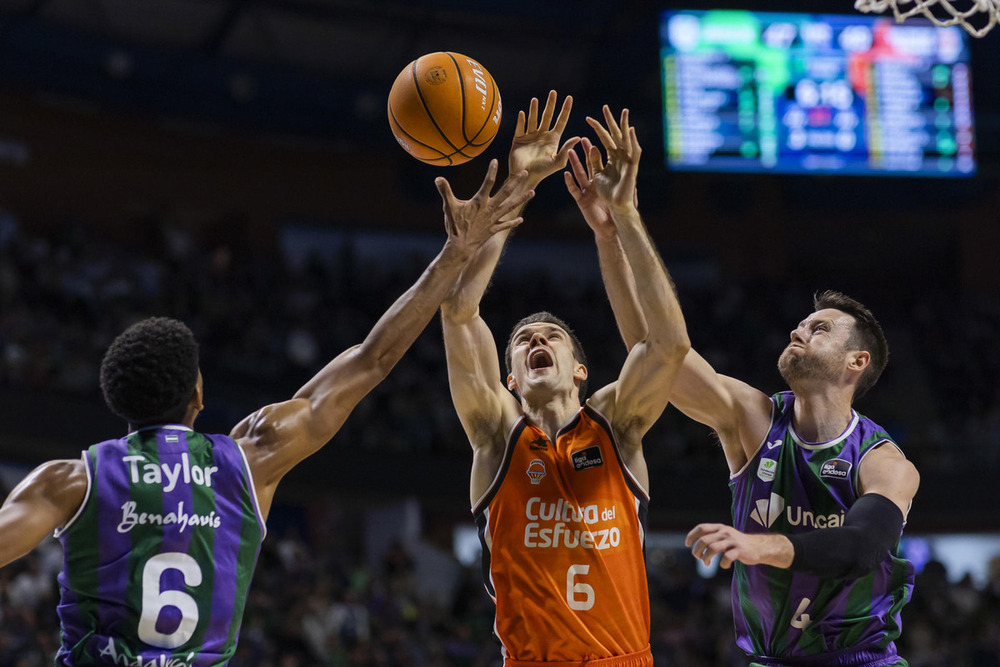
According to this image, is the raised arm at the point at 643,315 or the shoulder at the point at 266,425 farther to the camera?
the raised arm at the point at 643,315

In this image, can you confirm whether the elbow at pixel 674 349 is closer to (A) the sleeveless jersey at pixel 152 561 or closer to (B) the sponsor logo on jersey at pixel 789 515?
(B) the sponsor logo on jersey at pixel 789 515

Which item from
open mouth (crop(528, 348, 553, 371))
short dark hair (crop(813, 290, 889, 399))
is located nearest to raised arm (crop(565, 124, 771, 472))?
open mouth (crop(528, 348, 553, 371))

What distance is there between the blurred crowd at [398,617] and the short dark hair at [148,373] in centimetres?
615

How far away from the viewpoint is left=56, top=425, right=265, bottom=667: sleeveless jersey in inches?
118

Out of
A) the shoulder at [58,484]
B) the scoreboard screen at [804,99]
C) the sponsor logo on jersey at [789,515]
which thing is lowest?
the sponsor logo on jersey at [789,515]

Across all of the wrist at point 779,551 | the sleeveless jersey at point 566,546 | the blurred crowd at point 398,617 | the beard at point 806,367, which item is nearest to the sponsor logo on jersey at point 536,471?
the sleeveless jersey at point 566,546

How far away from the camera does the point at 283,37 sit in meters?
16.7

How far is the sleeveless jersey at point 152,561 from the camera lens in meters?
3.00

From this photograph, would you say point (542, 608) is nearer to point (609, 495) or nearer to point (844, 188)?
point (609, 495)

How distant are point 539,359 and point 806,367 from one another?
1086 millimetres

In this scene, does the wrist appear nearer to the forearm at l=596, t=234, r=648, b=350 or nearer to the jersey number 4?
the forearm at l=596, t=234, r=648, b=350

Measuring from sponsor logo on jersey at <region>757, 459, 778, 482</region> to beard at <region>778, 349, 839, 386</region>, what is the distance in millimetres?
340

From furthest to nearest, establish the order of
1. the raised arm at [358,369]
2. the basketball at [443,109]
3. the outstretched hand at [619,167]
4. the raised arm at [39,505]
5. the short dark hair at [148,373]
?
1. the basketball at [443,109]
2. the outstretched hand at [619,167]
3. the raised arm at [358,369]
4. the short dark hair at [148,373]
5. the raised arm at [39,505]

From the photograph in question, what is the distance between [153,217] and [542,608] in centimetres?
1361
